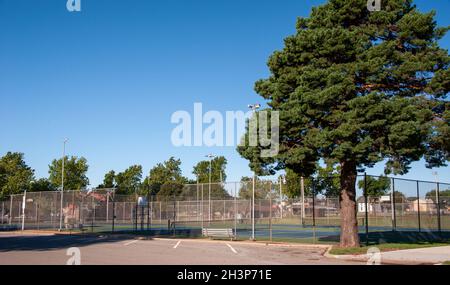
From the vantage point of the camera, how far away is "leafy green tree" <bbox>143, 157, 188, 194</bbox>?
102 metres

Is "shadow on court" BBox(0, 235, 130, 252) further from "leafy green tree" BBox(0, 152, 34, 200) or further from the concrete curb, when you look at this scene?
"leafy green tree" BBox(0, 152, 34, 200)

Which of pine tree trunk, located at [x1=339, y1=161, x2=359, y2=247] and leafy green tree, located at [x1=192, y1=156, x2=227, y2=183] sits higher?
leafy green tree, located at [x1=192, y1=156, x2=227, y2=183]

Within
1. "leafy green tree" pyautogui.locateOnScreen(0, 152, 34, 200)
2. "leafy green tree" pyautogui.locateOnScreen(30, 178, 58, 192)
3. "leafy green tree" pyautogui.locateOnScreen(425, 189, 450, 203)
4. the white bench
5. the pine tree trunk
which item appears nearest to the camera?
the pine tree trunk

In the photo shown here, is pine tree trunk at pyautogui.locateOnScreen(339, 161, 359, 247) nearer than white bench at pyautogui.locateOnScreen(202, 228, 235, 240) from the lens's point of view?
Yes

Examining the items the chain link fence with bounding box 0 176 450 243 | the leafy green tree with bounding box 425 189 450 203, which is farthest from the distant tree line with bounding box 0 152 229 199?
the leafy green tree with bounding box 425 189 450 203

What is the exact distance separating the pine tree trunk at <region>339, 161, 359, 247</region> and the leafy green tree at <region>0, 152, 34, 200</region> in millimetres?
65115

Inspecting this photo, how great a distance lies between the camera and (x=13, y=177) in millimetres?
76438

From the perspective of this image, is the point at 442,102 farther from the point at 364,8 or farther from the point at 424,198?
the point at 424,198

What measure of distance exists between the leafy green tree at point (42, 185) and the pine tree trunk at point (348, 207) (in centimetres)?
7341

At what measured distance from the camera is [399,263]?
1667 centimetres

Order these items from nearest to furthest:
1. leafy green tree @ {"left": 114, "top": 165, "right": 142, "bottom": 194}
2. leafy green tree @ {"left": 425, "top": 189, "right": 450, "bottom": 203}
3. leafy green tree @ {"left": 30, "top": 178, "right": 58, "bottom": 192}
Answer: leafy green tree @ {"left": 425, "top": 189, "right": 450, "bottom": 203}
leafy green tree @ {"left": 30, "top": 178, "right": 58, "bottom": 192}
leafy green tree @ {"left": 114, "top": 165, "right": 142, "bottom": 194}

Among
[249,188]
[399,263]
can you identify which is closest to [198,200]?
[249,188]

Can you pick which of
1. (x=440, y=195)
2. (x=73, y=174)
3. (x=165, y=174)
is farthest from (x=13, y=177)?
(x=440, y=195)

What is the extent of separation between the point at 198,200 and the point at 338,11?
24.7 meters
